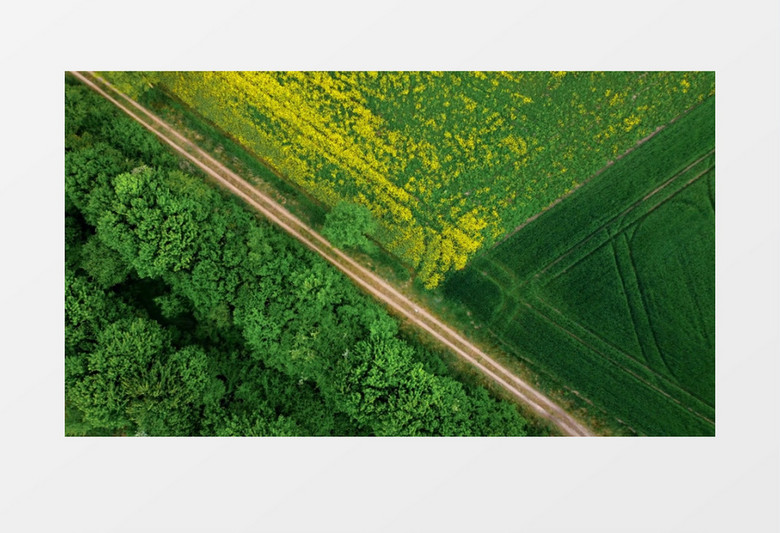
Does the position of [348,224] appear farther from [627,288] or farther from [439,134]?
[627,288]

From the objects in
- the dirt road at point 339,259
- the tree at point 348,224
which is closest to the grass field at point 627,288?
the dirt road at point 339,259

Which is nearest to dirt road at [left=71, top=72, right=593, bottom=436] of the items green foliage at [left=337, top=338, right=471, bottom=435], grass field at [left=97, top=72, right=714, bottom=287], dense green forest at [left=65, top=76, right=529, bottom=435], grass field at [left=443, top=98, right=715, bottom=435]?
dense green forest at [left=65, top=76, right=529, bottom=435]

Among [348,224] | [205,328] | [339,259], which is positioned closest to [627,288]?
[348,224]

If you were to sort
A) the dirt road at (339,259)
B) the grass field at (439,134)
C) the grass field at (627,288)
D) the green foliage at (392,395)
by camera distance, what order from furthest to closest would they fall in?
the dirt road at (339,259) < the grass field at (439,134) < the grass field at (627,288) < the green foliage at (392,395)

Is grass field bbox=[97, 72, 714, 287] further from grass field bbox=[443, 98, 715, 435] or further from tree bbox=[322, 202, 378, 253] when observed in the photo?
tree bbox=[322, 202, 378, 253]

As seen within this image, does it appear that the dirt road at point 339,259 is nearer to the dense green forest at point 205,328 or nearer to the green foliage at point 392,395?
the dense green forest at point 205,328

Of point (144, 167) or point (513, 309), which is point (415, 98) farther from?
point (144, 167)
